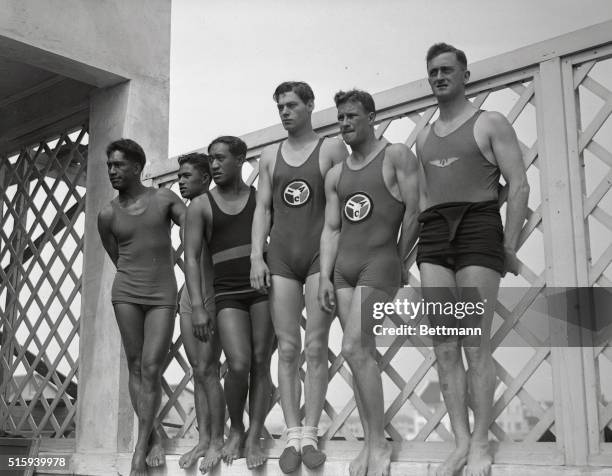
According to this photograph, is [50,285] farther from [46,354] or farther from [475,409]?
[475,409]

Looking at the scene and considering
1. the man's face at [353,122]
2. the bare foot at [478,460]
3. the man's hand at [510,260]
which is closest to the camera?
the bare foot at [478,460]

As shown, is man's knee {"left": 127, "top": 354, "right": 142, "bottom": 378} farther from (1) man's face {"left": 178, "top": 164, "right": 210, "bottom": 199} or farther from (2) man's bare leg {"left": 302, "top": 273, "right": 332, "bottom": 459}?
(2) man's bare leg {"left": 302, "top": 273, "right": 332, "bottom": 459}

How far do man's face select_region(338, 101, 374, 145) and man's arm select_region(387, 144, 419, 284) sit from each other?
111 millimetres

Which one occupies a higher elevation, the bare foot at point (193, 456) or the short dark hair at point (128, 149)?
the short dark hair at point (128, 149)

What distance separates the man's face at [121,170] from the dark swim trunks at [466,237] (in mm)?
1345

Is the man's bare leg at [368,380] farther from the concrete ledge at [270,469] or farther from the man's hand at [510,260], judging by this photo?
the man's hand at [510,260]

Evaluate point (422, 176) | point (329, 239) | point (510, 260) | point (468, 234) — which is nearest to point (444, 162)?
point (422, 176)

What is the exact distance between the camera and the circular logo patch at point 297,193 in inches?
96.0

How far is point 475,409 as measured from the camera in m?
2.04

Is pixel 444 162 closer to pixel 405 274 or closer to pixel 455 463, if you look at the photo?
pixel 405 274

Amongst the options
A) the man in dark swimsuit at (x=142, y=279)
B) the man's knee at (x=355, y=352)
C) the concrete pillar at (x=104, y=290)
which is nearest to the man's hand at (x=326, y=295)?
the man's knee at (x=355, y=352)

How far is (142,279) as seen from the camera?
288 cm

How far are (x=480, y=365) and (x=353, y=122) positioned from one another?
819 mm

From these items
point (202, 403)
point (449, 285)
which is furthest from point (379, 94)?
point (202, 403)
